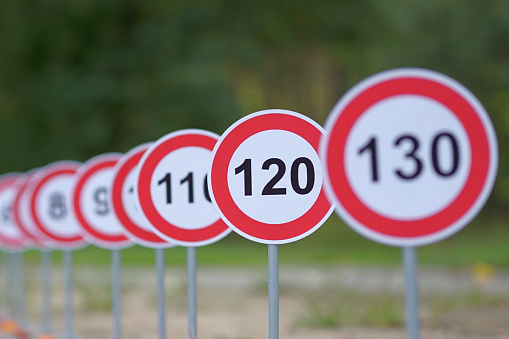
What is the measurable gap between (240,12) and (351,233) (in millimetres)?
8294

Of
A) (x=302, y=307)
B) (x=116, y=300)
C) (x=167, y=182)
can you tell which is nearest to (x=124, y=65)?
(x=302, y=307)

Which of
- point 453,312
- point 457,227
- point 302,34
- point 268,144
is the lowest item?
point 453,312

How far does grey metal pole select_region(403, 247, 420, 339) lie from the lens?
319 centimetres

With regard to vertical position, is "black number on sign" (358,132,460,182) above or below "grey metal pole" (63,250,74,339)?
above

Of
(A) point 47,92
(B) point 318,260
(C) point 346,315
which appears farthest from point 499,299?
(A) point 47,92

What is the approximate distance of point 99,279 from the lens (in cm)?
1228

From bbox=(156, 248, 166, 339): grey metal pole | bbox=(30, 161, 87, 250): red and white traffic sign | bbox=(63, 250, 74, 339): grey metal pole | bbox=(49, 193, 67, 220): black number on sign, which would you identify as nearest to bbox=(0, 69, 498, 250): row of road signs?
bbox=(156, 248, 166, 339): grey metal pole

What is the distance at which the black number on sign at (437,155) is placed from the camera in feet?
10.3

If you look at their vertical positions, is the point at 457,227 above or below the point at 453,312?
above

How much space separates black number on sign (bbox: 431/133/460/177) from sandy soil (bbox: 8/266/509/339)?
5.08 metres

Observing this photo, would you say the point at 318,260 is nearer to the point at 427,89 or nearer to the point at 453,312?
the point at 453,312

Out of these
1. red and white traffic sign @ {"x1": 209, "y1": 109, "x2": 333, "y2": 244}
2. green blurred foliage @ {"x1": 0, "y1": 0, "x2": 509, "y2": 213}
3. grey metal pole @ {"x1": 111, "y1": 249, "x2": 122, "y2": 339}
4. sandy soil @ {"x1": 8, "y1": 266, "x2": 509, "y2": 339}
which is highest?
green blurred foliage @ {"x1": 0, "y1": 0, "x2": 509, "y2": 213}

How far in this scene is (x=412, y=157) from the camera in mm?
3186

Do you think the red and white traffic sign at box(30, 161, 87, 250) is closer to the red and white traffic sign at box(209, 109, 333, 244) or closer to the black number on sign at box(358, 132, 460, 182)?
the red and white traffic sign at box(209, 109, 333, 244)
